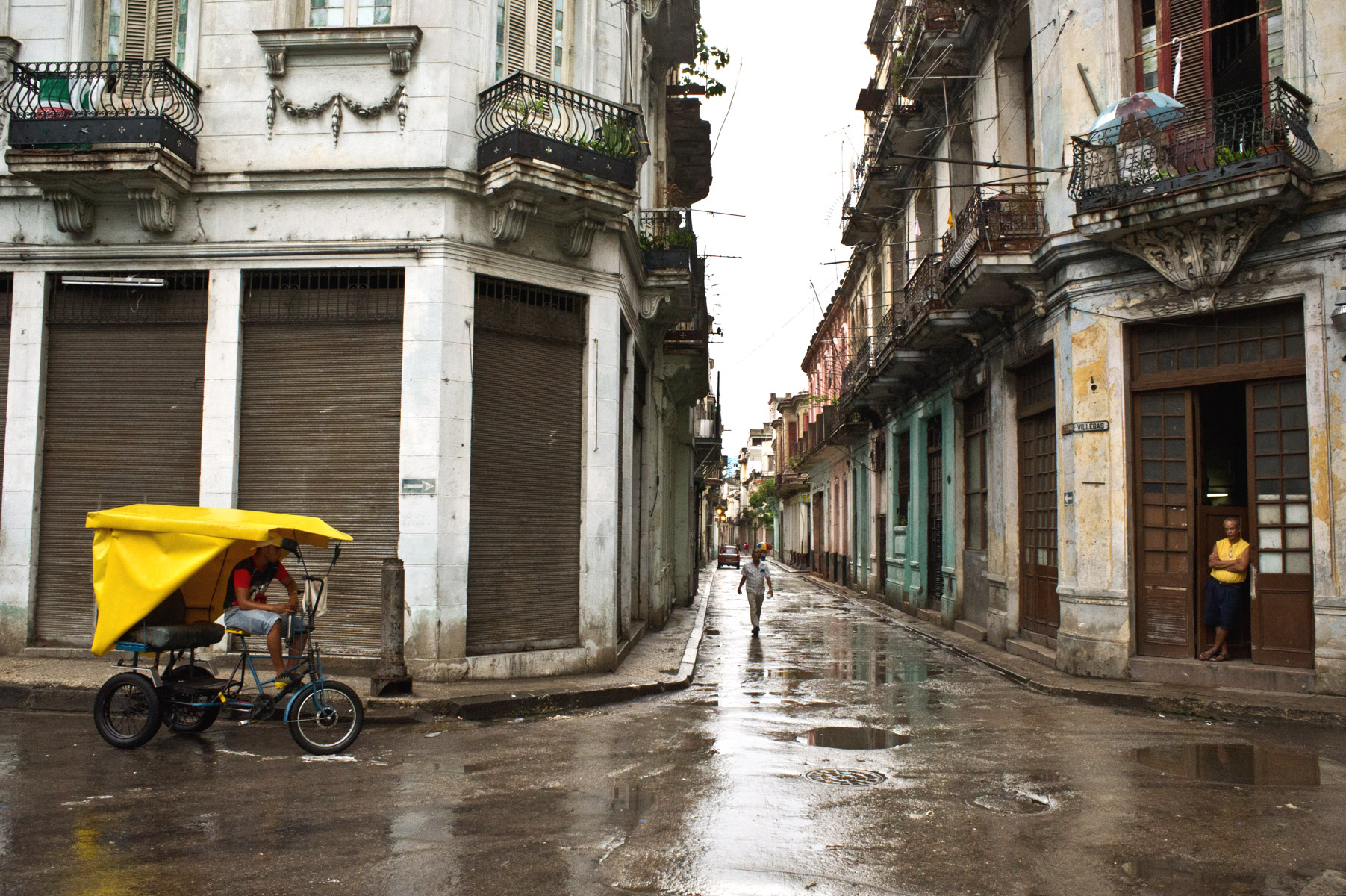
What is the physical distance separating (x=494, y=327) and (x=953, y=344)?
9.82m

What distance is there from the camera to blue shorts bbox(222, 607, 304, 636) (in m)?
7.82

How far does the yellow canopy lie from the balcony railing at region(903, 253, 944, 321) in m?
11.7

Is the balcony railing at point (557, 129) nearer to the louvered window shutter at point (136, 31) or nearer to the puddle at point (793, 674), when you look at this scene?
the louvered window shutter at point (136, 31)

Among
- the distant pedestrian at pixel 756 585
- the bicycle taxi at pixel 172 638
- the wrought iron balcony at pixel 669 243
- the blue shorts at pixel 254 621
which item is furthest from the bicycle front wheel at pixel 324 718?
the distant pedestrian at pixel 756 585

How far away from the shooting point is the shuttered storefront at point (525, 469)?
11.0 m

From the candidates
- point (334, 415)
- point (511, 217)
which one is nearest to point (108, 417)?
point (334, 415)

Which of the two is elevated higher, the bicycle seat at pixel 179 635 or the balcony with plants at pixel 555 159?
the balcony with plants at pixel 555 159

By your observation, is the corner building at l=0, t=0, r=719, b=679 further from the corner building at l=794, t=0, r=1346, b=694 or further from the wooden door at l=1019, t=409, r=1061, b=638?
the wooden door at l=1019, t=409, r=1061, b=638

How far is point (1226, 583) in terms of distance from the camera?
435 inches

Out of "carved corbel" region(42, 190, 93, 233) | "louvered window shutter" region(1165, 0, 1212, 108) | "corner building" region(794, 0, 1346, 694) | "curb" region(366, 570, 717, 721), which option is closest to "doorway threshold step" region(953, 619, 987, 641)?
"corner building" region(794, 0, 1346, 694)

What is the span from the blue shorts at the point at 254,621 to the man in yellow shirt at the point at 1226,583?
9.58 metres

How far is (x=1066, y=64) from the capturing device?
12.4 m

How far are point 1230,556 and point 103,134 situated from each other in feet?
42.6

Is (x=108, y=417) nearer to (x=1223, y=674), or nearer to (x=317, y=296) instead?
(x=317, y=296)
